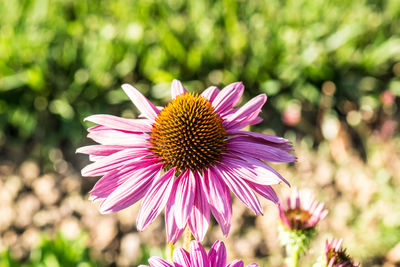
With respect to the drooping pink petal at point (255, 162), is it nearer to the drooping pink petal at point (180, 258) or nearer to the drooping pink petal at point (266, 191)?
the drooping pink petal at point (266, 191)

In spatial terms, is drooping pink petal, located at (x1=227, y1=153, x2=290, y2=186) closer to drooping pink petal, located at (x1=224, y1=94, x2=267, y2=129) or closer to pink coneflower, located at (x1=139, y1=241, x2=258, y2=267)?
drooping pink petal, located at (x1=224, y1=94, x2=267, y2=129)

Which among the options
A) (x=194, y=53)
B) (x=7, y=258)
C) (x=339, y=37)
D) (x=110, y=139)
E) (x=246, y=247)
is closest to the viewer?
(x=110, y=139)

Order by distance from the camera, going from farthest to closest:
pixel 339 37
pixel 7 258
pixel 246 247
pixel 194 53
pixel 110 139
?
pixel 339 37 → pixel 194 53 → pixel 246 247 → pixel 7 258 → pixel 110 139

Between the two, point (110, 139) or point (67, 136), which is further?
point (67, 136)

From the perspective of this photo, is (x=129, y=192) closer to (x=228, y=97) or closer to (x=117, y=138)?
(x=117, y=138)

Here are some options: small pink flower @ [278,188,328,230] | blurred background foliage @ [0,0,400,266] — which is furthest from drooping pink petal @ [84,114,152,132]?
blurred background foliage @ [0,0,400,266]

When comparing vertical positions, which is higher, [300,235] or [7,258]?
[7,258]

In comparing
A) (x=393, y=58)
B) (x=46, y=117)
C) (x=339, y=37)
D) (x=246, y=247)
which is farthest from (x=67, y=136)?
(x=393, y=58)

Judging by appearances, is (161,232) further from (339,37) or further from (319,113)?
(339,37)

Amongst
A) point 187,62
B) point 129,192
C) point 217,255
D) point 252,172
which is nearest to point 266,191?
point 252,172
